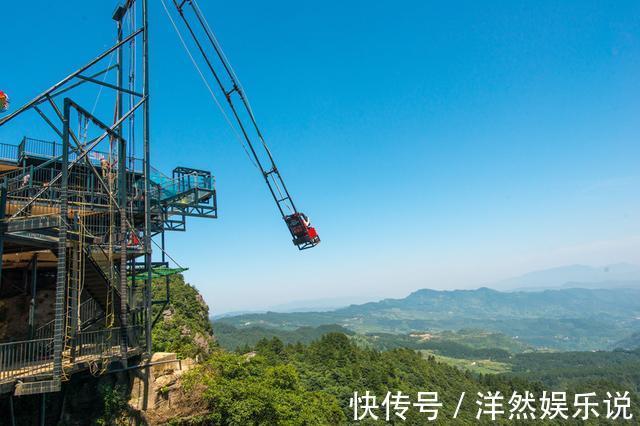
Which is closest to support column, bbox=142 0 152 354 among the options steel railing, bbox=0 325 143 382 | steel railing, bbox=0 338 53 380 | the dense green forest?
steel railing, bbox=0 325 143 382

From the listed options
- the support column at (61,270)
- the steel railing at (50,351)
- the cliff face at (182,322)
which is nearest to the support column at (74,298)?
the steel railing at (50,351)

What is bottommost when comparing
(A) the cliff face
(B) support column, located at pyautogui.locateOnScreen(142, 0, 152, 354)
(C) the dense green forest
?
(C) the dense green forest

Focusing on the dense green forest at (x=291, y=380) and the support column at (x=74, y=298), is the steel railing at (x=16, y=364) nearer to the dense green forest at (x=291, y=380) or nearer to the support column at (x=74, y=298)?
the support column at (x=74, y=298)

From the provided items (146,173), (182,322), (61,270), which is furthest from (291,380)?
(61,270)

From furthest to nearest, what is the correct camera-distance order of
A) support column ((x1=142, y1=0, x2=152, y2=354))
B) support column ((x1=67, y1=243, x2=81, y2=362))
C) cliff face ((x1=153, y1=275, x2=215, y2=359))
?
cliff face ((x1=153, y1=275, x2=215, y2=359)) → support column ((x1=142, y1=0, x2=152, y2=354)) → support column ((x1=67, y1=243, x2=81, y2=362))

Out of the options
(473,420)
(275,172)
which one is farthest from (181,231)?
(473,420)

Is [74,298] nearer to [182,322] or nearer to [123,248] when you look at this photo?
[123,248]

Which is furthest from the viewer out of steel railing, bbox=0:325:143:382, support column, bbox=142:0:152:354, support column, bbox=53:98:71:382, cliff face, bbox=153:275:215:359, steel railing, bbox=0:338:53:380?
cliff face, bbox=153:275:215:359

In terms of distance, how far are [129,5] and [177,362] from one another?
67.3ft

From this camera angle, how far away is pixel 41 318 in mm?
18484

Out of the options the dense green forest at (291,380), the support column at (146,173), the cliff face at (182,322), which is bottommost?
the dense green forest at (291,380)

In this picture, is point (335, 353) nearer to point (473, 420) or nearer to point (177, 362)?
point (473, 420)

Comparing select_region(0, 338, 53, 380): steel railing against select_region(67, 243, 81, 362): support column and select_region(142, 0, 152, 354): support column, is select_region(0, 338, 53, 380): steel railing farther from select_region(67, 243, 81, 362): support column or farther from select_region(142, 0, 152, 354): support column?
select_region(142, 0, 152, 354): support column

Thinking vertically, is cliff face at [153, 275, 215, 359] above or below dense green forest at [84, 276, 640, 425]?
above
